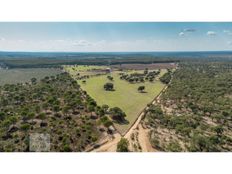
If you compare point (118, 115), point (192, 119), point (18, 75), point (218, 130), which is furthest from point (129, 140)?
point (18, 75)

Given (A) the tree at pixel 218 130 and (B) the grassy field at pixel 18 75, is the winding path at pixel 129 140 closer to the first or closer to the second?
(A) the tree at pixel 218 130

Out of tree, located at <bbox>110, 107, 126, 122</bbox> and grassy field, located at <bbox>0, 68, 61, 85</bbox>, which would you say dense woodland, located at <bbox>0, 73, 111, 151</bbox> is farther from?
grassy field, located at <bbox>0, 68, 61, 85</bbox>

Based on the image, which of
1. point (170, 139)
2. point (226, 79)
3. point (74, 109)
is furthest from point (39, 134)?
point (226, 79)

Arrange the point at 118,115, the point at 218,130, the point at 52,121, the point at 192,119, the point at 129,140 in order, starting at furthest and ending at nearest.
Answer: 1. the point at 192,119
2. the point at 118,115
3. the point at 52,121
4. the point at 218,130
5. the point at 129,140

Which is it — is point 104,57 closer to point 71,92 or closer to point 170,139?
point 71,92

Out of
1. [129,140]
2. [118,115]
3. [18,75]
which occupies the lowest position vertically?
[129,140]

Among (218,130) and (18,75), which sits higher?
(18,75)

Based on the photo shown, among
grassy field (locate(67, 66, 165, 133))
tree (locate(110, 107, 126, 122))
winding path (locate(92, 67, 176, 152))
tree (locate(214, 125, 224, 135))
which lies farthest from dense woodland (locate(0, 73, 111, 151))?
tree (locate(214, 125, 224, 135))

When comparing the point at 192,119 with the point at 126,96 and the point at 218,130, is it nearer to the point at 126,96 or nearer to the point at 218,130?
the point at 218,130
